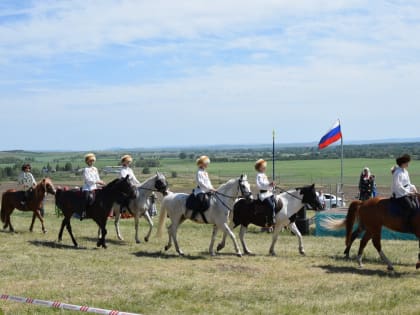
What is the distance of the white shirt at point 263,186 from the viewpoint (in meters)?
14.8

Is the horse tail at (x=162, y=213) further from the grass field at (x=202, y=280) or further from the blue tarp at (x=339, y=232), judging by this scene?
the blue tarp at (x=339, y=232)

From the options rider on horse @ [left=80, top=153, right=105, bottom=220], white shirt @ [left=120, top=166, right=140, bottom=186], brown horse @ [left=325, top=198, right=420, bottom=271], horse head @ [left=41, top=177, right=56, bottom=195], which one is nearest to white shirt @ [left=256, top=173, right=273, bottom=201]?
brown horse @ [left=325, top=198, right=420, bottom=271]

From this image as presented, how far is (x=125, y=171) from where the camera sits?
1661cm

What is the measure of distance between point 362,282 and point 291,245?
5966 mm

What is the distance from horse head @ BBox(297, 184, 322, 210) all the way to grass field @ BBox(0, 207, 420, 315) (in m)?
1.27

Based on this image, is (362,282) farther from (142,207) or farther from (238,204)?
(142,207)

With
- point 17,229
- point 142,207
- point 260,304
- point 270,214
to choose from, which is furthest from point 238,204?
point 17,229

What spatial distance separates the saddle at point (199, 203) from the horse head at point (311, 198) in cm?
253

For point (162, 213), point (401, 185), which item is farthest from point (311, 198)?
point (162, 213)

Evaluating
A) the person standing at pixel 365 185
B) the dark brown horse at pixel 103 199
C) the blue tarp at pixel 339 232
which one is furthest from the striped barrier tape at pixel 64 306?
the person standing at pixel 365 185

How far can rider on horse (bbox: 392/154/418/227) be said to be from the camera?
1260cm

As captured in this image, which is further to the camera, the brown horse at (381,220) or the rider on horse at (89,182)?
the rider on horse at (89,182)

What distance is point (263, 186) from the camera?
14.8m

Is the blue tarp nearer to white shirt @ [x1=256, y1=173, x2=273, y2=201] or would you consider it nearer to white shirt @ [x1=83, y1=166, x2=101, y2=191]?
white shirt @ [x1=256, y1=173, x2=273, y2=201]
